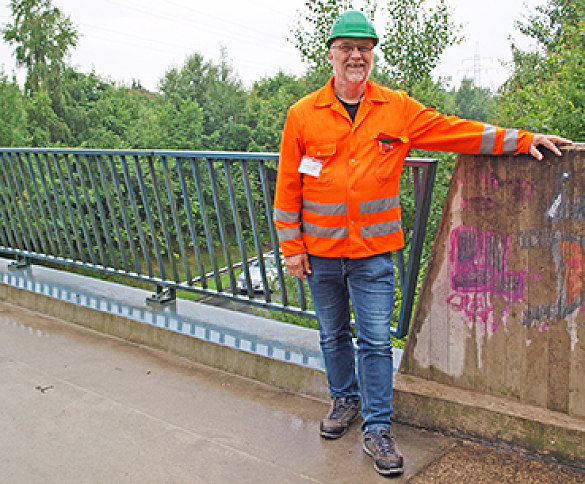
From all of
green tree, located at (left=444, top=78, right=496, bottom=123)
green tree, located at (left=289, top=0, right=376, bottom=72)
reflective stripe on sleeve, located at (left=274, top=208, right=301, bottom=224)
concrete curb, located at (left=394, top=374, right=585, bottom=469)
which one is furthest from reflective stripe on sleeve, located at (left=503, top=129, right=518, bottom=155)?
green tree, located at (left=444, top=78, right=496, bottom=123)

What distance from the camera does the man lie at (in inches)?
108

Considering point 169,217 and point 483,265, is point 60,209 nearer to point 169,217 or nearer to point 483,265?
point 169,217

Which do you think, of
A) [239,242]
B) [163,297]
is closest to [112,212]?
[163,297]

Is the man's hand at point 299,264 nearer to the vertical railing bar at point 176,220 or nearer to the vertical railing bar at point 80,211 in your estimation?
the vertical railing bar at point 176,220

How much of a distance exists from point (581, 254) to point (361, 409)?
1.27 metres

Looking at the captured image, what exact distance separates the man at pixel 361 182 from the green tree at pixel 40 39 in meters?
42.9

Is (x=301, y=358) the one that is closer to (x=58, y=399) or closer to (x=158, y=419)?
(x=158, y=419)

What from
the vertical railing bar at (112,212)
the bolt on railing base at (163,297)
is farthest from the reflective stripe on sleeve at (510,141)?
the vertical railing bar at (112,212)

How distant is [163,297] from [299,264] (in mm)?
1941

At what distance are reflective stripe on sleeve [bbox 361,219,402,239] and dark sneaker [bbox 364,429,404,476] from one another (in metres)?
0.89

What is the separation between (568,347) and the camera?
8.86 feet

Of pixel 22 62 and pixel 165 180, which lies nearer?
pixel 165 180

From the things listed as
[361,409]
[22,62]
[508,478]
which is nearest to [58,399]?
[361,409]

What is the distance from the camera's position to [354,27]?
2.72 metres
